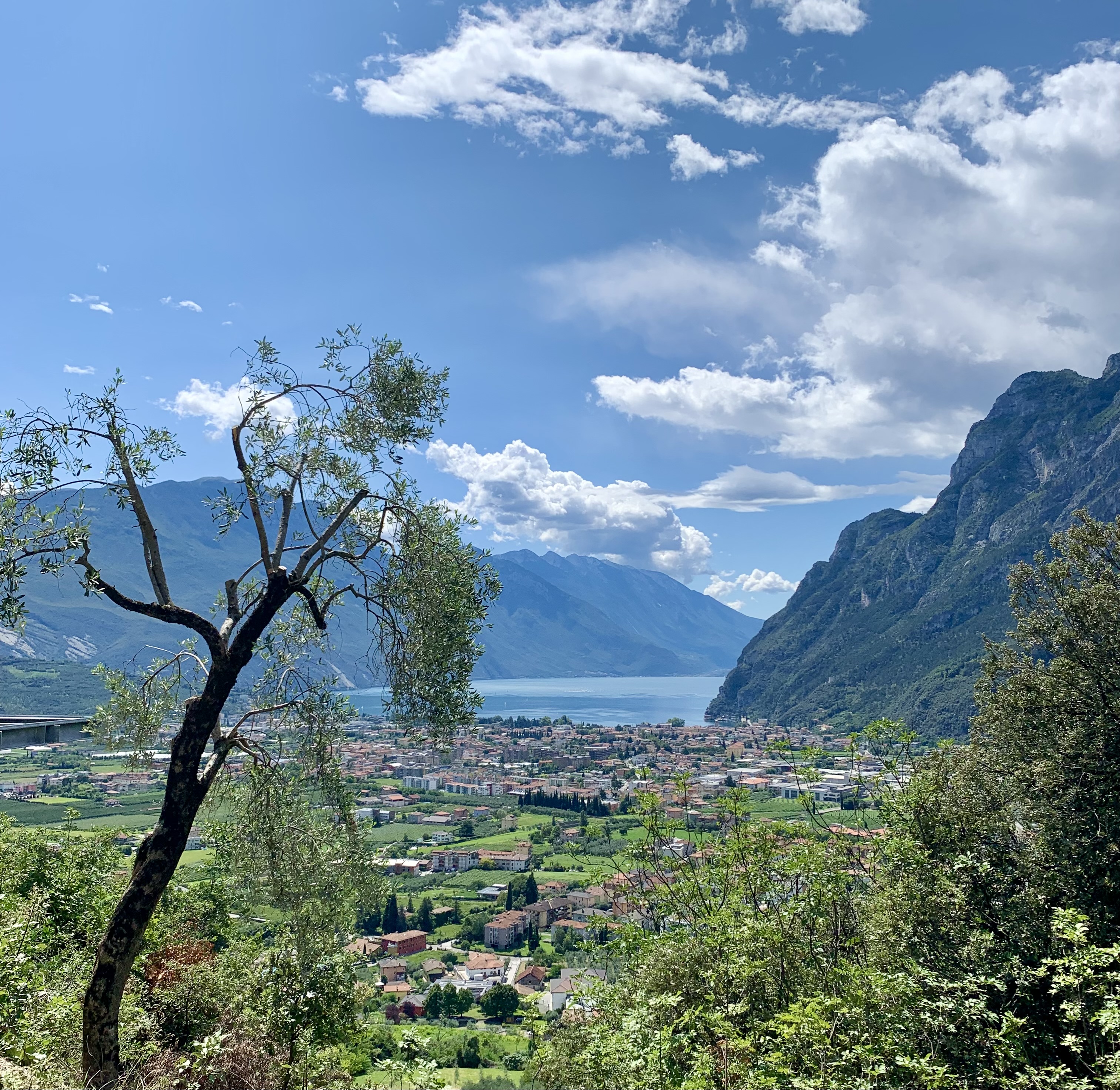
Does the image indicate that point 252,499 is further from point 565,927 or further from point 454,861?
point 454,861

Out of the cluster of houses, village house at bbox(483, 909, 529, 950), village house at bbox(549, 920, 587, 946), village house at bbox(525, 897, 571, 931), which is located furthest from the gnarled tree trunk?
village house at bbox(525, 897, 571, 931)

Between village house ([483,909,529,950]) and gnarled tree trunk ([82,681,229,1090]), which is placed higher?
gnarled tree trunk ([82,681,229,1090])

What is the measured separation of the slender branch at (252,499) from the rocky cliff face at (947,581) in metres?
102

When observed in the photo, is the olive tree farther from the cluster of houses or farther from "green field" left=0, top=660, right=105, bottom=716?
"green field" left=0, top=660, right=105, bottom=716

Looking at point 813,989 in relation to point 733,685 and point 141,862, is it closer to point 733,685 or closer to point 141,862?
point 141,862

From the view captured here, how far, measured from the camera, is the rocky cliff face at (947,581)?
113m

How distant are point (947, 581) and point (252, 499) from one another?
159068mm

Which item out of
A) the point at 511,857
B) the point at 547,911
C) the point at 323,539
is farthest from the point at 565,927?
the point at 323,539

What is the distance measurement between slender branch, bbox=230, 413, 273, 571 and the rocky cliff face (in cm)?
10199

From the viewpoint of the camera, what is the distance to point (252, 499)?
18.5 feet

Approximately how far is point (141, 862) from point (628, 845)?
15.6 ft

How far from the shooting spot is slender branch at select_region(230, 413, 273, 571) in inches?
219

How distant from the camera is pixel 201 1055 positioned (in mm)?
4648

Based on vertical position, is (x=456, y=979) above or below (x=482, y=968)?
above
